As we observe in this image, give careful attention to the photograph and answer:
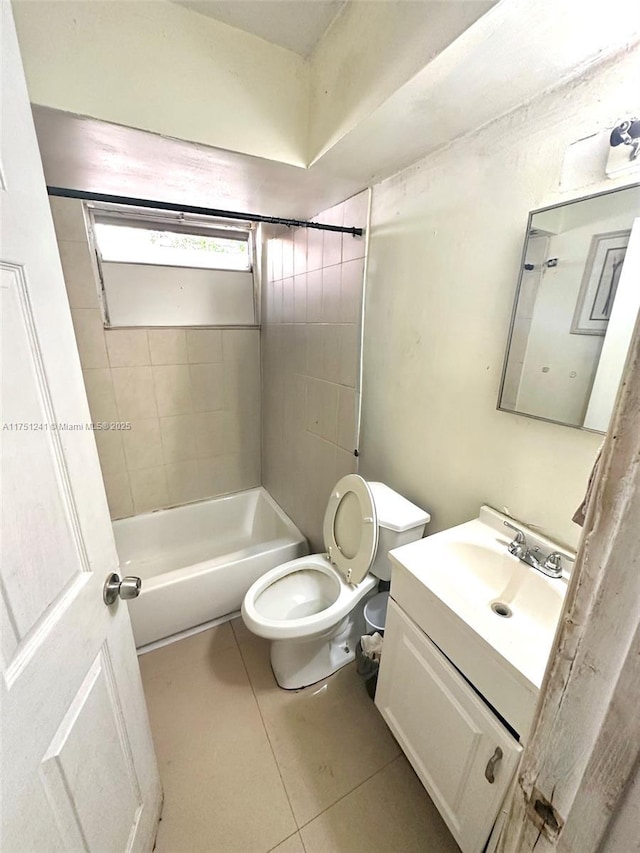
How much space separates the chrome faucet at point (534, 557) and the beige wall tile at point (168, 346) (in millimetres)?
2057

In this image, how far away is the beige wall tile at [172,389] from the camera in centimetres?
220

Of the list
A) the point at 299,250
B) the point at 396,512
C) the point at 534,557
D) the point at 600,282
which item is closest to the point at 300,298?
the point at 299,250

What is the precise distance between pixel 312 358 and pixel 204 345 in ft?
2.84

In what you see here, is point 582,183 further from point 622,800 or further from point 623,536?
point 622,800

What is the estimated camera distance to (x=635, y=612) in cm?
27

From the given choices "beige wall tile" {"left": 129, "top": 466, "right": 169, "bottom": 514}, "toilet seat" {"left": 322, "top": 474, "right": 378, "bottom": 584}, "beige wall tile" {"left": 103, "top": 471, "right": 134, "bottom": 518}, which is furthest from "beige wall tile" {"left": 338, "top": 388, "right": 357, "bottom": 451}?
"beige wall tile" {"left": 103, "top": 471, "right": 134, "bottom": 518}

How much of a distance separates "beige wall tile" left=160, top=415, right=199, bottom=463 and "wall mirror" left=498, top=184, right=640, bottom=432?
2016 mm

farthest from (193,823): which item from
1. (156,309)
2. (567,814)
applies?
(156,309)

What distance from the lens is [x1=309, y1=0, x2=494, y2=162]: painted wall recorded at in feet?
2.23

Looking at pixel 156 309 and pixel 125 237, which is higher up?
pixel 125 237

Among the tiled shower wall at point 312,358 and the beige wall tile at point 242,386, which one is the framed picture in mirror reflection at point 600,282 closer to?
the tiled shower wall at point 312,358

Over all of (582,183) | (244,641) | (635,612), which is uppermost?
(582,183)

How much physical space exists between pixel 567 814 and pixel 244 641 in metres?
1.70

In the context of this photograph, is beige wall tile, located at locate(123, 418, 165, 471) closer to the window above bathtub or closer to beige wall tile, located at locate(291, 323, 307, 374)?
the window above bathtub
